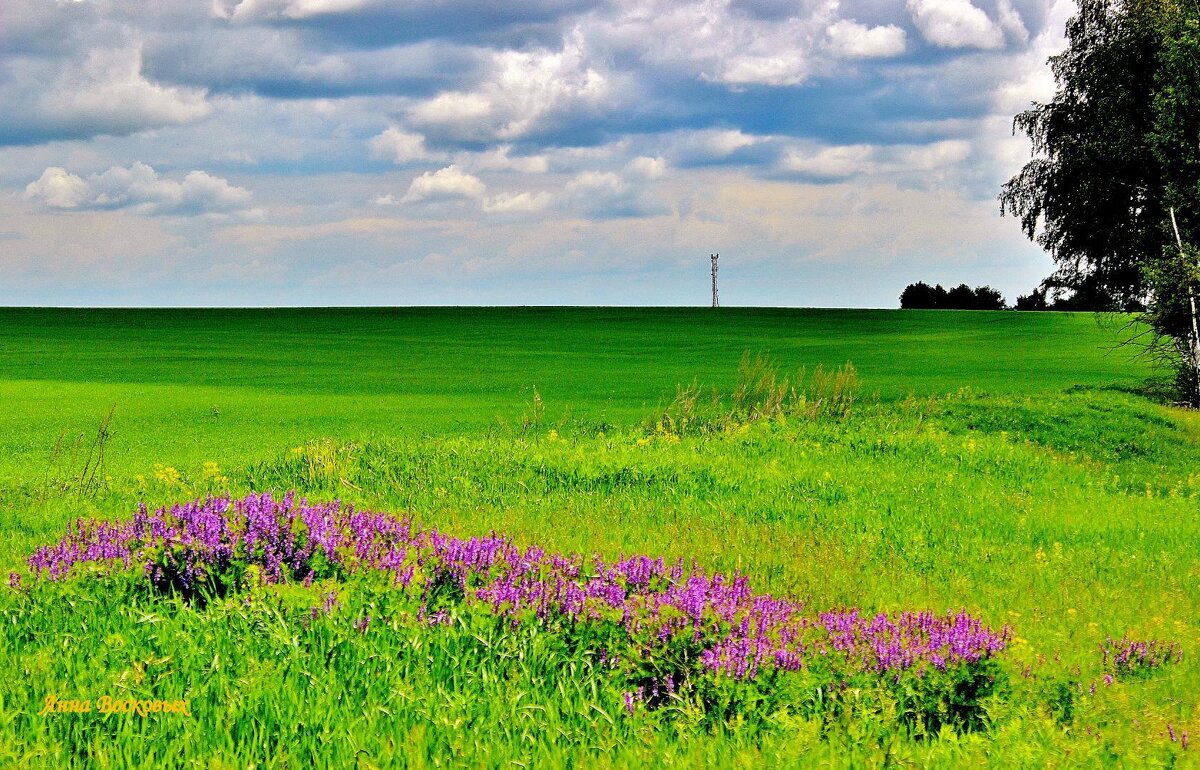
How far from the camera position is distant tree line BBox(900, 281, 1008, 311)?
9619 cm

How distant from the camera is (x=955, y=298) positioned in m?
97.1

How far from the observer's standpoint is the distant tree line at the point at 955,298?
96188 mm

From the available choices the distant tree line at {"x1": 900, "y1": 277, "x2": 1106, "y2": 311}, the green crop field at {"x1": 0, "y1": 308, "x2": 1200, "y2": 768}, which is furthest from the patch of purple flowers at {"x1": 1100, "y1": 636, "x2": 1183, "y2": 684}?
the distant tree line at {"x1": 900, "y1": 277, "x2": 1106, "y2": 311}

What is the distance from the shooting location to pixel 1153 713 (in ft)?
16.8

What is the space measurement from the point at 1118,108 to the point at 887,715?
2689cm

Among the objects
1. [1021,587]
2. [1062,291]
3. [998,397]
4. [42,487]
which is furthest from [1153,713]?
[1062,291]

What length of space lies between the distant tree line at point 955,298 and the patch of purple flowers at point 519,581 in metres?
94.9

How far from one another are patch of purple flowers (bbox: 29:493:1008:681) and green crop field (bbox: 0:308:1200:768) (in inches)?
1.0

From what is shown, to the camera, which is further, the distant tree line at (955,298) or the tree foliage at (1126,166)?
the distant tree line at (955,298)

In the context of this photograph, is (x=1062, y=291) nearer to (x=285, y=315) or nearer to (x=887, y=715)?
(x=887, y=715)

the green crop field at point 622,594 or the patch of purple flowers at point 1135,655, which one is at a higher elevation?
the green crop field at point 622,594

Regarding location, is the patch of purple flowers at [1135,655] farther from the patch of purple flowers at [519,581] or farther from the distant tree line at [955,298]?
the distant tree line at [955,298]

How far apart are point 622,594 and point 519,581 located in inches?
26.3

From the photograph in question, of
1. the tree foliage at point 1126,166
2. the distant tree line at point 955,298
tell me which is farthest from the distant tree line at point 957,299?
the tree foliage at point 1126,166
